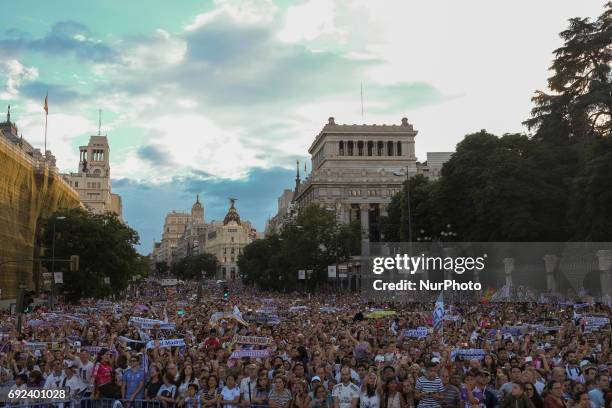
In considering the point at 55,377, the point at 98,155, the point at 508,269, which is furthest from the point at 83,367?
the point at 98,155

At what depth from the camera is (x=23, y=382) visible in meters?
14.0

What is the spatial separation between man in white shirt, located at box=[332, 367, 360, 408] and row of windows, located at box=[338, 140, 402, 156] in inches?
5055

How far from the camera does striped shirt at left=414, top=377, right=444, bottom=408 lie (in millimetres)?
11547

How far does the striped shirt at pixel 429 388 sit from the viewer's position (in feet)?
37.9

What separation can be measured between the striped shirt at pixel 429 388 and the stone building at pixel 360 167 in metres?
113

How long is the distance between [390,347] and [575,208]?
37711 millimetres

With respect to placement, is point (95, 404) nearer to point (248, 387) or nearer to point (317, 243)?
point (248, 387)

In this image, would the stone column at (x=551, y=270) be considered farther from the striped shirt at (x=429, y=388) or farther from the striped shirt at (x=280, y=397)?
the striped shirt at (x=280, y=397)

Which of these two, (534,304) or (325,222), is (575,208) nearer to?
(534,304)

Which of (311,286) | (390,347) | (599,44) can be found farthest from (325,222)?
(390,347)

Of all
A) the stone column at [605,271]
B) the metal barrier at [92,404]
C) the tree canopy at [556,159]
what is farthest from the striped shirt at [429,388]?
the tree canopy at [556,159]

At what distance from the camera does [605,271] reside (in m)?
42.8

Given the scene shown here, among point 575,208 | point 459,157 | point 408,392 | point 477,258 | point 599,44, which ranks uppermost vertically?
point 599,44

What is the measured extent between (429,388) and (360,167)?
128m
